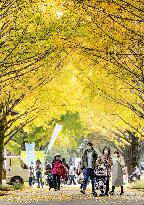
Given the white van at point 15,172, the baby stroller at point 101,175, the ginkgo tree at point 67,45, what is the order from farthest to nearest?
the white van at point 15,172 → the baby stroller at point 101,175 → the ginkgo tree at point 67,45

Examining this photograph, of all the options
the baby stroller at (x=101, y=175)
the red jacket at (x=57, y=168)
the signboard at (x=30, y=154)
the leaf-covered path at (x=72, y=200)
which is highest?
the signboard at (x=30, y=154)

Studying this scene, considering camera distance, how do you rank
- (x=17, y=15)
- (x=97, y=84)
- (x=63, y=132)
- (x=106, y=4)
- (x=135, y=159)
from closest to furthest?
(x=106, y=4), (x=17, y=15), (x=97, y=84), (x=135, y=159), (x=63, y=132)

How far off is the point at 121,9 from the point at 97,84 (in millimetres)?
11487

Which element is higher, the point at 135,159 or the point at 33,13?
the point at 33,13

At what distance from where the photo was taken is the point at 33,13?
1820 cm

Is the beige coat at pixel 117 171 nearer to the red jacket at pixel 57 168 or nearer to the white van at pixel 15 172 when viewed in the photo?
the red jacket at pixel 57 168

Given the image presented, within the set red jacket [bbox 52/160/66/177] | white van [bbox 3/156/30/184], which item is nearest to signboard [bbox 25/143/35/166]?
white van [bbox 3/156/30/184]

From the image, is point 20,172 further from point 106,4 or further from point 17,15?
point 106,4

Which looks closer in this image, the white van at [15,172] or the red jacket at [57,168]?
the red jacket at [57,168]

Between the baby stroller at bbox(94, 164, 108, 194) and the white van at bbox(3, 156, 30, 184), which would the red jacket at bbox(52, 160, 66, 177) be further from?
the white van at bbox(3, 156, 30, 184)

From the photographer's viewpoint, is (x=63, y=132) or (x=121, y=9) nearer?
(x=121, y=9)

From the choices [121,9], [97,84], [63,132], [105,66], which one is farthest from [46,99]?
[63,132]

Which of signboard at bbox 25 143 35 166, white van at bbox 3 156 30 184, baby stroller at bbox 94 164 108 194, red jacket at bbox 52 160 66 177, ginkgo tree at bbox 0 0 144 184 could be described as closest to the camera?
ginkgo tree at bbox 0 0 144 184

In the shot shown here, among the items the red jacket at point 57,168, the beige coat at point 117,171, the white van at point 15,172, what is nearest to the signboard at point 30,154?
the white van at point 15,172
